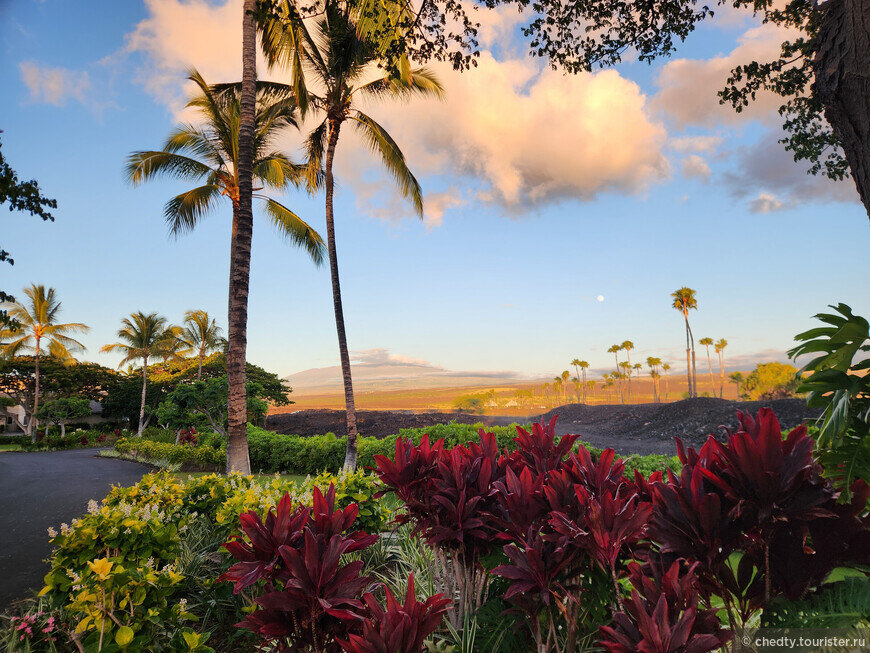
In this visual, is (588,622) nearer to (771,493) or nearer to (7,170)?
(771,493)

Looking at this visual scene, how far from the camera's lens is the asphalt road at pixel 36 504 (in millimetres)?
5121

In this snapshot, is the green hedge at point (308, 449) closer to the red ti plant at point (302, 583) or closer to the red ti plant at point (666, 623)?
the red ti plant at point (302, 583)

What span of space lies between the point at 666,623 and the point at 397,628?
659 millimetres

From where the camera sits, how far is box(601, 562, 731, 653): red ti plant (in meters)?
1.06

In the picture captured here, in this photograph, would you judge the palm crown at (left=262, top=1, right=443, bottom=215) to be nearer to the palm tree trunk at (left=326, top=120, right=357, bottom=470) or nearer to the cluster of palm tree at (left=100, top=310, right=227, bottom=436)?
the palm tree trunk at (left=326, top=120, right=357, bottom=470)

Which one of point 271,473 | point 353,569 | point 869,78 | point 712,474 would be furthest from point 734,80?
point 271,473

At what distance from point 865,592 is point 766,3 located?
33.7 ft

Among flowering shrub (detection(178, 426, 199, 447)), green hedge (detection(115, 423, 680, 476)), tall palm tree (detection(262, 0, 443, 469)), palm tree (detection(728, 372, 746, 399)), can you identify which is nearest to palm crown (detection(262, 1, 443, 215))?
tall palm tree (detection(262, 0, 443, 469))

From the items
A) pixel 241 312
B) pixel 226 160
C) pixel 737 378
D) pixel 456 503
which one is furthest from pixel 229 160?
pixel 737 378

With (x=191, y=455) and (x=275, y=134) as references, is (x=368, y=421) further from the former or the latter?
(x=275, y=134)

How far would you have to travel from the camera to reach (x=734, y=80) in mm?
7531

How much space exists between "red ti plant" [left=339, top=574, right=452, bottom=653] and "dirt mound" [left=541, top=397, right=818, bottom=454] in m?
13.4

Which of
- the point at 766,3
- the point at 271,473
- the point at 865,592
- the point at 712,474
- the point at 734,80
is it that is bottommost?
the point at 271,473

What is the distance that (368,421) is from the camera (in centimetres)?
2012
